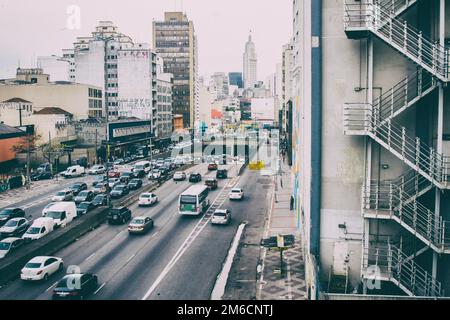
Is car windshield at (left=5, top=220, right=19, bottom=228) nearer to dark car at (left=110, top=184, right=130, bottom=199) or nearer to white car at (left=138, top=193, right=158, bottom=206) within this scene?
white car at (left=138, top=193, right=158, bottom=206)

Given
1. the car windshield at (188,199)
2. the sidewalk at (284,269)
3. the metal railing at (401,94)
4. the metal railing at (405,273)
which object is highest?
the metal railing at (401,94)

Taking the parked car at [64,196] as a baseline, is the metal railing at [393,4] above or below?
above

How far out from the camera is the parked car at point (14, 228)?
28.6 meters

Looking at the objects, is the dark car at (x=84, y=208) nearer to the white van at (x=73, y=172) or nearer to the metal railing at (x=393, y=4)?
the white van at (x=73, y=172)

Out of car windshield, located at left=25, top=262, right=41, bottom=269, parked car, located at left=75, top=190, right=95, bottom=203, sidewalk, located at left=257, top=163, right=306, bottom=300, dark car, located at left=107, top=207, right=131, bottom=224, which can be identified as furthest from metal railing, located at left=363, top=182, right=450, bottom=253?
parked car, located at left=75, top=190, right=95, bottom=203

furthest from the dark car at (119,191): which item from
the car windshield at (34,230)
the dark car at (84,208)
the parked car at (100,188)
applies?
the car windshield at (34,230)

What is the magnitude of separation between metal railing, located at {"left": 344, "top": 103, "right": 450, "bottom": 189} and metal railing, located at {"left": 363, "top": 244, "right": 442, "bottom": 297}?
2224 mm

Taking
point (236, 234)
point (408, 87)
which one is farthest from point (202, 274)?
point (408, 87)

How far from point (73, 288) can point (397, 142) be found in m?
12.7

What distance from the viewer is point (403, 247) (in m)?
14.1

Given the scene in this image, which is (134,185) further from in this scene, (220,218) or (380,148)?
(380,148)

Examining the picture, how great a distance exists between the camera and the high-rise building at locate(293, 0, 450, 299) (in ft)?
41.7

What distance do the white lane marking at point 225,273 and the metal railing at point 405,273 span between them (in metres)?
6.69

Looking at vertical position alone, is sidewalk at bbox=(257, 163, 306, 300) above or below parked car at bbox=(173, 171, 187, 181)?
below
